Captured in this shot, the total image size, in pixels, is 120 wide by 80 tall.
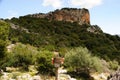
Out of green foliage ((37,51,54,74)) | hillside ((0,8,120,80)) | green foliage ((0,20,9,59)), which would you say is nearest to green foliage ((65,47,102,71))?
hillside ((0,8,120,80))

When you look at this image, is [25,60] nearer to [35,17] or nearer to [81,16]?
[35,17]

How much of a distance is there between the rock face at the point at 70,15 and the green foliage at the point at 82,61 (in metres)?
71.5

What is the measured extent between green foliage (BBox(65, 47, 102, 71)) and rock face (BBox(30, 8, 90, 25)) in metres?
71.5

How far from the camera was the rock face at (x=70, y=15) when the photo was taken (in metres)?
115

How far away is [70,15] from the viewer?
388 feet

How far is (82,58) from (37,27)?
5360 centimetres

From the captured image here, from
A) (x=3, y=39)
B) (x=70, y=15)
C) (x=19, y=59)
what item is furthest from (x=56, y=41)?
(x=3, y=39)

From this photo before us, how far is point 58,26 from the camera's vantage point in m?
102

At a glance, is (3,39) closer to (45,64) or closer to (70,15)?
(45,64)

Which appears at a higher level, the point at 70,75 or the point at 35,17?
the point at 35,17

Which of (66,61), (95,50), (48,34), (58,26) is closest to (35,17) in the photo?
(58,26)

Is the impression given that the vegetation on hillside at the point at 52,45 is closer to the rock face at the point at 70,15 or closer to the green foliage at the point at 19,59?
the green foliage at the point at 19,59

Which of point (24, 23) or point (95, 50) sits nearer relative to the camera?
point (95, 50)

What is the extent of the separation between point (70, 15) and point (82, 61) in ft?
252
